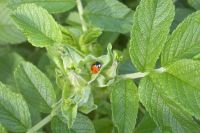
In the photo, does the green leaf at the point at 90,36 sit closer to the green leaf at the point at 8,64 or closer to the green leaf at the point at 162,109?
the green leaf at the point at 162,109

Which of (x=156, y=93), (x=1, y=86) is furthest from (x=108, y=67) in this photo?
(x=1, y=86)

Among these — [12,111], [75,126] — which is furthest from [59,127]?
[12,111]

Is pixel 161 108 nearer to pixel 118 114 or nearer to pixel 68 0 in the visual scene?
pixel 118 114

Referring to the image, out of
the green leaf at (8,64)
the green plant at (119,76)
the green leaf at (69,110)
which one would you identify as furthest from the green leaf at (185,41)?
the green leaf at (8,64)

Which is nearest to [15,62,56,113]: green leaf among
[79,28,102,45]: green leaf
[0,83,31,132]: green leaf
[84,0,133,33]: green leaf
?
[0,83,31,132]: green leaf

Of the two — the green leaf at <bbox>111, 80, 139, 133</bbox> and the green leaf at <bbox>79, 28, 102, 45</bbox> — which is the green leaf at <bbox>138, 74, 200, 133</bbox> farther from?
the green leaf at <bbox>79, 28, 102, 45</bbox>

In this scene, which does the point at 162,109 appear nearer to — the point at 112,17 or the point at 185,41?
the point at 185,41
